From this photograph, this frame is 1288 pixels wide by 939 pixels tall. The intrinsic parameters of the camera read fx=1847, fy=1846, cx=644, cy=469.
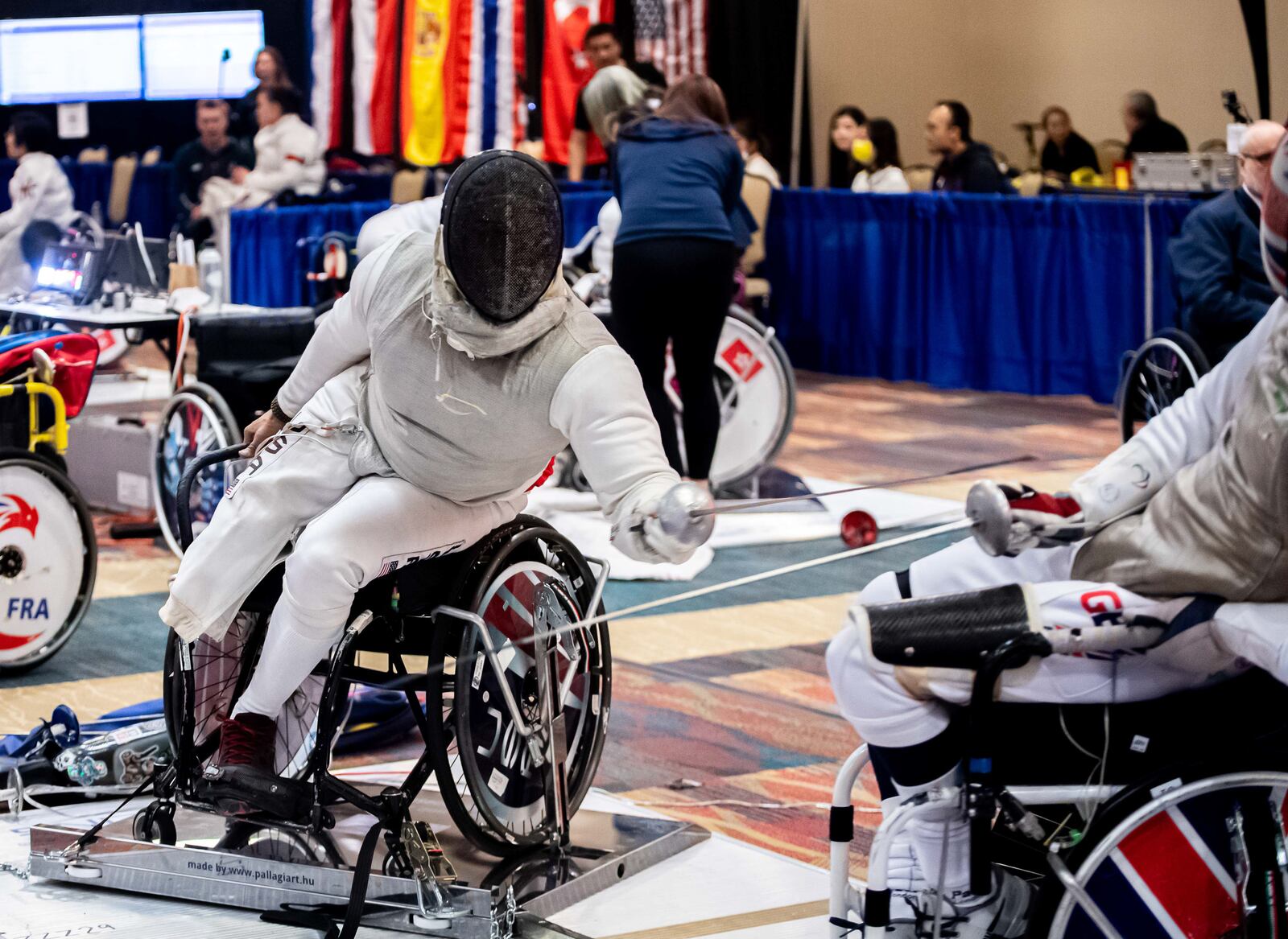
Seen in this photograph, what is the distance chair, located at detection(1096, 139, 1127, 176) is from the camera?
37.7ft

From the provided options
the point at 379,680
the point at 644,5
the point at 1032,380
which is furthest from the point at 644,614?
the point at 644,5

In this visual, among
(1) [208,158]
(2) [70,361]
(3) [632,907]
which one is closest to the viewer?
(3) [632,907]

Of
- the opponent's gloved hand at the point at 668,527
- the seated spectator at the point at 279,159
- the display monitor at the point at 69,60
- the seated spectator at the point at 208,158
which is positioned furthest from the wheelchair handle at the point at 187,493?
the display monitor at the point at 69,60

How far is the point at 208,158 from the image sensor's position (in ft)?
35.3

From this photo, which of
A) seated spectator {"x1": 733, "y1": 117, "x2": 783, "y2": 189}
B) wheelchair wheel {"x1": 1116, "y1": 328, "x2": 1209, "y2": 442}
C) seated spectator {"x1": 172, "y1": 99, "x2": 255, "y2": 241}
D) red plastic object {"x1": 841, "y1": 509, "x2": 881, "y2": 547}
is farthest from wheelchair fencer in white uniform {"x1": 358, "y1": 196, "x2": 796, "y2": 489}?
seated spectator {"x1": 172, "y1": 99, "x2": 255, "y2": 241}

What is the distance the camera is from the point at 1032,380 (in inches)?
328

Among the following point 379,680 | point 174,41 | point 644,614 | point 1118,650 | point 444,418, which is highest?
point 174,41

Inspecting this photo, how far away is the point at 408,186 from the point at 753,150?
2453 millimetres

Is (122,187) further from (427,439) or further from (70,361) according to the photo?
(427,439)

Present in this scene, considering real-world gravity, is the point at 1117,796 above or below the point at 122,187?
below

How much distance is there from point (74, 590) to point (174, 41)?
9.73 m

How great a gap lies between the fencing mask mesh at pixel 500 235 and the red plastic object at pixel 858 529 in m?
2.63

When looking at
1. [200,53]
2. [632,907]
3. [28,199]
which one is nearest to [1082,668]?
[632,907]

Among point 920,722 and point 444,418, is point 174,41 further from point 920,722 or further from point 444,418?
point 920,722
